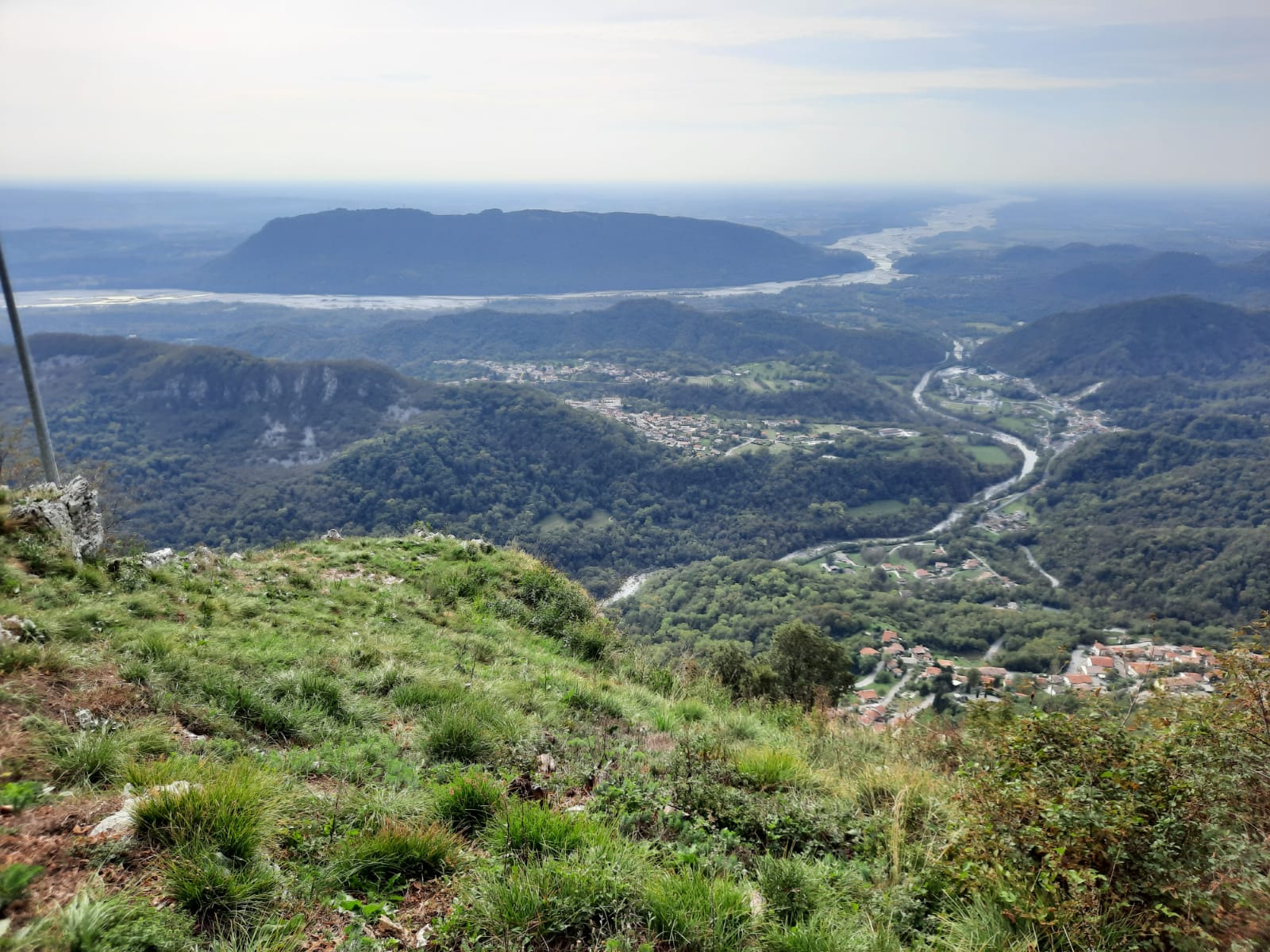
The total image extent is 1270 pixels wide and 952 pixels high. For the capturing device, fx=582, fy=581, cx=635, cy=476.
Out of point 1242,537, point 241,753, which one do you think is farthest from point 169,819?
point 1242,537

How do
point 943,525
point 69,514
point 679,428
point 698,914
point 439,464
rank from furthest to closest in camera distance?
1. point 679,428
2. point 943,525
3. point 439,464
4. point 69,514
5. point 698,914

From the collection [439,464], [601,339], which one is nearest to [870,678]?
[439,464]

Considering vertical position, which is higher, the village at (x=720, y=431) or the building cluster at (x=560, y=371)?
the building cluster at (x=560, y=371)

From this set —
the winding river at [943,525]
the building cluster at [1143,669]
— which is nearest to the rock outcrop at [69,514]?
the building cluster at [1143,669]

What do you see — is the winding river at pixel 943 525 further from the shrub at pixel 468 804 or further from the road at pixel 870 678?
the shrub at pixel 468 804

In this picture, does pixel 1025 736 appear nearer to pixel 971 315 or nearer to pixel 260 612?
pixel 260 612

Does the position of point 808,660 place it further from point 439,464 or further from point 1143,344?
point 1143,344
